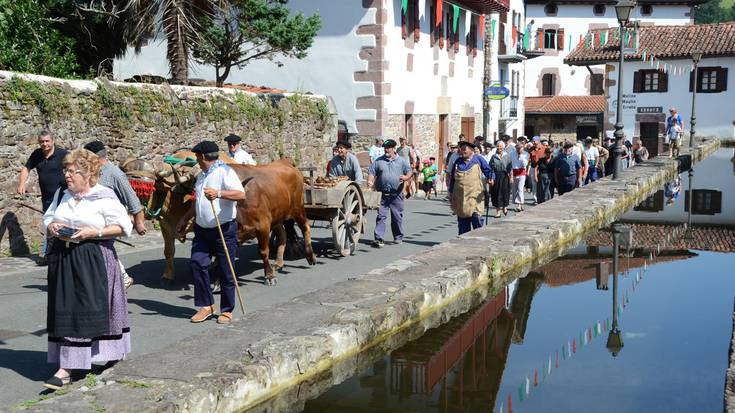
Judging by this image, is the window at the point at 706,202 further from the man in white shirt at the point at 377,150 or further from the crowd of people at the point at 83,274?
the crowd of people at the point at 83,274

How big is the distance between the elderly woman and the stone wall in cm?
661

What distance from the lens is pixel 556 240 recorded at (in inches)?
497

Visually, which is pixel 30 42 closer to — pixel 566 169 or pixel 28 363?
pixel 566 169

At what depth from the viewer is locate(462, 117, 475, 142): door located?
32.2 metres

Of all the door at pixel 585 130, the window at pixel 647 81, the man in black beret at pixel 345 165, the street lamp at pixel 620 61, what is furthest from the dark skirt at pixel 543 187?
the door at pixel 585 130

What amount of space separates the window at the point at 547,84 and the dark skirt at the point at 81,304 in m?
57.3

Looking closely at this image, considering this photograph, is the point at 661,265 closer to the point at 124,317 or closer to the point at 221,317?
the point at 221,317

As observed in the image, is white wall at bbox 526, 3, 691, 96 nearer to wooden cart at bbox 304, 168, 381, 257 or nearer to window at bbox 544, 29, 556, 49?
window at bbox 544, 29, 556, 49

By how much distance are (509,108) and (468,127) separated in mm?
9466

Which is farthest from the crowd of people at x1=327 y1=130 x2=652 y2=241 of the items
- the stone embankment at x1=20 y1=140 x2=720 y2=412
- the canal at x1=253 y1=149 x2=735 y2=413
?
the canal at x1=253 y1=149 x2=735 y2=413

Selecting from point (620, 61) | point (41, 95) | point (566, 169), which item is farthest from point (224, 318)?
point (620, 61)

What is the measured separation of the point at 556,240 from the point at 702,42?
1377 inches

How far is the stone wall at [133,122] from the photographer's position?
12234 mm

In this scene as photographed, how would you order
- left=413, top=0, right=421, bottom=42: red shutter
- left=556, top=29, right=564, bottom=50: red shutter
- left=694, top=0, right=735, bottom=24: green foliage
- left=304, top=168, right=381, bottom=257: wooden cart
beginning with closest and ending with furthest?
left=304, top=168, right=381, bottom=257: wooden cart
left=413, top=0, right=421, bottom=42: red shutter
left=556, top=29, right=564, bottom=50: red shutter
left=694, top=0, right=735, bottom=24: green foliage
